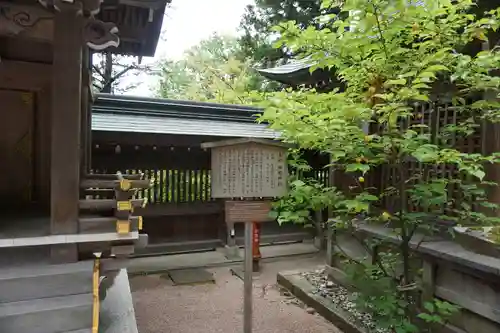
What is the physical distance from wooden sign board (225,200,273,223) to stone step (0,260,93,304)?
142cm

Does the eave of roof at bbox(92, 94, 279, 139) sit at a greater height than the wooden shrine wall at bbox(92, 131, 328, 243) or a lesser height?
greater

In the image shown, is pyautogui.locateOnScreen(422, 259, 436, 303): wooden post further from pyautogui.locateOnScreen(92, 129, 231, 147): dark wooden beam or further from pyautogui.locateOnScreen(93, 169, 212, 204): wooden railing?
pyautogui.locateOnScreen(93, 169, 212, 204): wooden railing

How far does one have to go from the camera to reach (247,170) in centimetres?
392

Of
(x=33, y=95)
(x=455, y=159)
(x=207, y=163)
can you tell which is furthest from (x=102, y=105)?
(x=455, y=159)

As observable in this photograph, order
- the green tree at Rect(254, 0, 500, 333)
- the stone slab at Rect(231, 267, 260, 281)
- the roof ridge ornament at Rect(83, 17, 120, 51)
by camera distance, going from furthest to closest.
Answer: the stone slab at Rect(231, 267, 260, 281), the roof ridge ornament at Rect(83, 17, 120, 51), the green tree at Rect(254, 0, 500, 333)

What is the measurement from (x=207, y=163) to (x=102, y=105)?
2.96 meters

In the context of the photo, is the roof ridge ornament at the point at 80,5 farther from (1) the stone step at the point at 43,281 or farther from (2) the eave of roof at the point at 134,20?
(1) the stone step at the point at 43,281

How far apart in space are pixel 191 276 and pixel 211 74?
50.6 feet

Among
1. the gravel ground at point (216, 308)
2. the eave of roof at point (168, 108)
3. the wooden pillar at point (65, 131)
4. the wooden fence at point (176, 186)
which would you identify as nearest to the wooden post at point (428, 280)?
the gravel ground at point (216, 308)

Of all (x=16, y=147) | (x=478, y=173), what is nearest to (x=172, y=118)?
(x=16, y=147)

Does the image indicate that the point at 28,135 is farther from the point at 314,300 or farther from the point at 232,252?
the point at 232,252

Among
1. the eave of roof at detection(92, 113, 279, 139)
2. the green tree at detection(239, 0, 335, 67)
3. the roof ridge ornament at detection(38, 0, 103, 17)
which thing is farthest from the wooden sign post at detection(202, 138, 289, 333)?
the green tree at detection(239, 0, 335, 67)

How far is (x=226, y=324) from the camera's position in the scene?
4.95 meters

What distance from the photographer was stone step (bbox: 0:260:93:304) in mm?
2742
